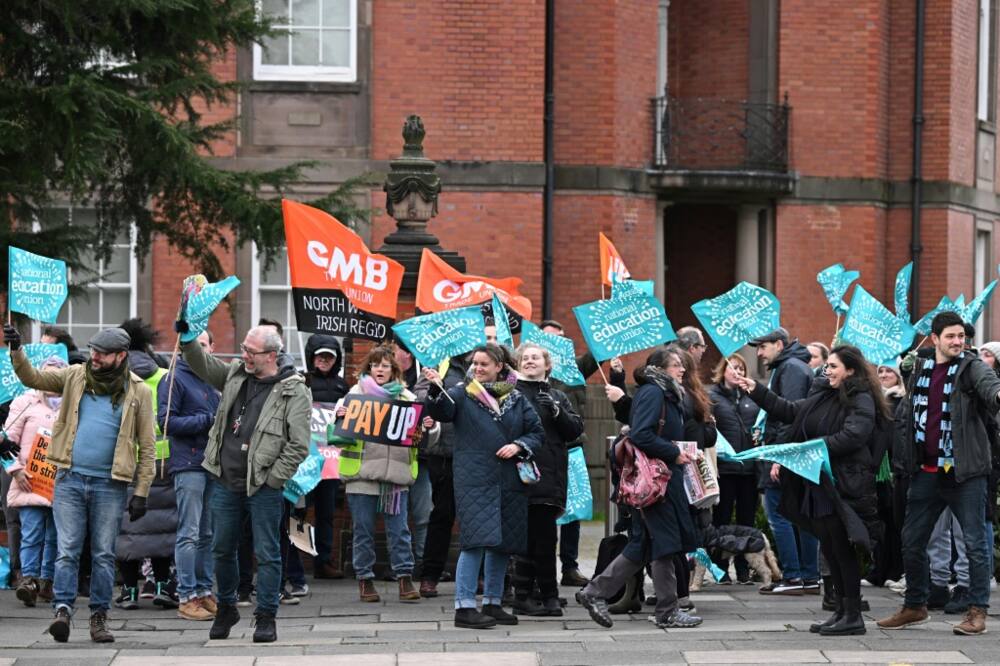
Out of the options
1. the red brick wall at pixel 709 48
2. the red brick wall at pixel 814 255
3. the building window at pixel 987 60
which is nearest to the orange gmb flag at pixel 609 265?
the red brick wall at pixel 814 255

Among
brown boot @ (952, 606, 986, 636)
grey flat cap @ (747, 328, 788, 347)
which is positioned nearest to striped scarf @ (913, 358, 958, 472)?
brown boot @ (952, 606, 986, 636)

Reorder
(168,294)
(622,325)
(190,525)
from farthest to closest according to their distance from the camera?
1. (168,294)
2. (622,325)
3. (190,525)

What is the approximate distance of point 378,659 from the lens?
35.6 ft

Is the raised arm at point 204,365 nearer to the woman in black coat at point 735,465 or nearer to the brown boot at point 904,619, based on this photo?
the woman in black coat at point 735,465

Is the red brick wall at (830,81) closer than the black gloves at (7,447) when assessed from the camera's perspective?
No

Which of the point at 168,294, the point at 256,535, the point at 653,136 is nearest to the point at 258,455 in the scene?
the point at 256,535

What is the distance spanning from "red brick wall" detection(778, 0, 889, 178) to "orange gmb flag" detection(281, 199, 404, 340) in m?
12.2

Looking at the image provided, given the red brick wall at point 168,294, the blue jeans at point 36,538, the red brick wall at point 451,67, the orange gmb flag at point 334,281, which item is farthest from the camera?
the red brick wall at point 451,67

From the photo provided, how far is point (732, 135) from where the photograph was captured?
81.8 feet

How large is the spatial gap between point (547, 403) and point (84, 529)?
3121mm

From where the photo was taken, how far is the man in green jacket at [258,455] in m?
11.3

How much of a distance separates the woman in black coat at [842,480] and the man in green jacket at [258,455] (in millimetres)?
3140

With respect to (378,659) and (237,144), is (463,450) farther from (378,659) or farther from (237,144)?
(237,144)

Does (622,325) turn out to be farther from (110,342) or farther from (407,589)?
(110,342)
